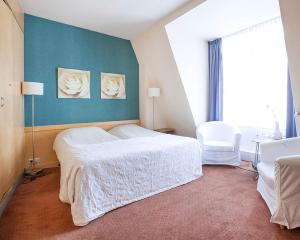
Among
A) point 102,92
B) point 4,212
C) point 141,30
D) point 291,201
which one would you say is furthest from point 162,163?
point 141,30

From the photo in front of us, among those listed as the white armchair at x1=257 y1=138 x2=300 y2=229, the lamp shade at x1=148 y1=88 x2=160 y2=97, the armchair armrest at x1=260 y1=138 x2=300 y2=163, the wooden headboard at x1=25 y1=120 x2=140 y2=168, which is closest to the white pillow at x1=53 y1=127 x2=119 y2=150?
the wooden headboard at x1=25 y1=120 x2=140 y2=168

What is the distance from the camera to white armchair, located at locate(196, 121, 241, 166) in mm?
3227

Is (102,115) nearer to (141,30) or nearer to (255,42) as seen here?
(141,30)

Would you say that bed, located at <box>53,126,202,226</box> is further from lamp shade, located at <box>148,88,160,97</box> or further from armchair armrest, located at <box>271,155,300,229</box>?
lamp shade, located at <box>148,88,160,97</box>

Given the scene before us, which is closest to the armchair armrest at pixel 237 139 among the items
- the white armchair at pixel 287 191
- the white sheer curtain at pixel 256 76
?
the white sheer curtain at pixel 256 76

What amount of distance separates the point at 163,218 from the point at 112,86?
111 inches

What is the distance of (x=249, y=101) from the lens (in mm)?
3484

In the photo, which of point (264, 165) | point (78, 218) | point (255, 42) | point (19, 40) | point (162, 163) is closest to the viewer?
point (78, 218)

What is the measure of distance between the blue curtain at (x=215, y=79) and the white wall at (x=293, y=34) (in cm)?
162

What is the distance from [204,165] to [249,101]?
1.43 m

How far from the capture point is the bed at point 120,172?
71.4 inches

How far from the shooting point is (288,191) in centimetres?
164

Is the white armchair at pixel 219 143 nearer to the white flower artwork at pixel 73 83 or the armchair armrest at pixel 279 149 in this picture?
the armchair armrest at pixel 279 149

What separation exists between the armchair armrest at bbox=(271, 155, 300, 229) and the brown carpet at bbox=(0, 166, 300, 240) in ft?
0.34
